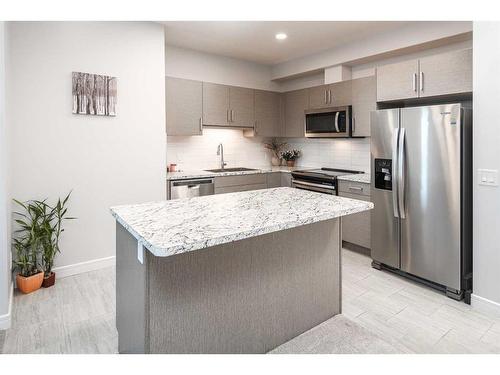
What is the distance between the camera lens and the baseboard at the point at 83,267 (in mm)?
3334

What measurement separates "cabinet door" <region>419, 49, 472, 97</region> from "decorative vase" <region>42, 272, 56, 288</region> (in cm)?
388

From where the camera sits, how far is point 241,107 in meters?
4.93

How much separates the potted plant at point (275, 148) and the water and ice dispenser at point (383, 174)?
2.50 meters

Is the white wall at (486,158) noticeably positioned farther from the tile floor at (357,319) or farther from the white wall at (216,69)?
the white wall at (216,69)

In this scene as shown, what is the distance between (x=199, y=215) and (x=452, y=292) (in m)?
2.40

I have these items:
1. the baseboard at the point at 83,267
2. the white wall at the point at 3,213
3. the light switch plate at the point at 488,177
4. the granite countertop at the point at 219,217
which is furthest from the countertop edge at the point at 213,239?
the baseboard at the point at 83,267

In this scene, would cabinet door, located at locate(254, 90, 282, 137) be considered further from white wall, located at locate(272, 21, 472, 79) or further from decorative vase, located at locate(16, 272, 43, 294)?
decorative vase, located at locate(16, 272, 43, 294)

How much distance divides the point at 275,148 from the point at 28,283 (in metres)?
3.99

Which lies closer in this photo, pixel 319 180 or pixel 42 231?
pixel 42 231

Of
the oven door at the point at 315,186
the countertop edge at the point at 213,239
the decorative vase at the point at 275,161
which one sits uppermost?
the decorative vase at the point at 275,161

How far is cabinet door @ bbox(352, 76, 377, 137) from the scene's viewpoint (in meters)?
3.99

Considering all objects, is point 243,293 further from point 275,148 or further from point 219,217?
point 275,148

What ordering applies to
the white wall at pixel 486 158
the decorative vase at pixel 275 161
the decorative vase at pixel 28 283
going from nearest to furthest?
the white wall at pixel 486 158, the decorative vase at pixel 28 283, the decorative vase at pixel 275 161

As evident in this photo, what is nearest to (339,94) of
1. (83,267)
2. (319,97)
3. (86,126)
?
(319,97)
